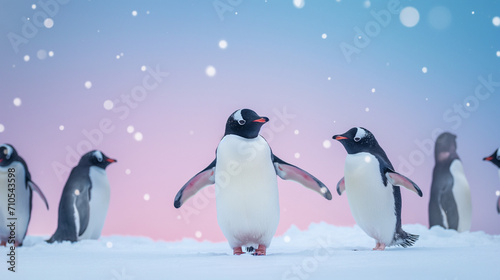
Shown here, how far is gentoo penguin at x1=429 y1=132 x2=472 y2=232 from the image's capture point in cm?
549

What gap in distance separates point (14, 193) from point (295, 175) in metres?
2.83


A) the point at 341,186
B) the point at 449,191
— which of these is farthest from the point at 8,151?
the point at 449,191

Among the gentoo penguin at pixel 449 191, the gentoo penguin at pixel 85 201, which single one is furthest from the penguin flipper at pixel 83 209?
the gentoo penguin at pixel 449 191

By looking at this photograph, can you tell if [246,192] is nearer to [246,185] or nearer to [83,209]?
[246,185]

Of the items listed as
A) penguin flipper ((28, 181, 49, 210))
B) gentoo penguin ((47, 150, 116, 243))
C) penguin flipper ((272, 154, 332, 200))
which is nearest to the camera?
penguin flipper ((272, 154, 332, 200))

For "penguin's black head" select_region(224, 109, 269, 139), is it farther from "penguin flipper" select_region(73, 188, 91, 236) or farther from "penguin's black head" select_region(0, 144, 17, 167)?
"penguin flipper" select_region(73, 188, 91, 236)

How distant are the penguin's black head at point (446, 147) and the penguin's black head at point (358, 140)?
2879 millimetres

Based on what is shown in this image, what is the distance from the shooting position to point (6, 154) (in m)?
4.24

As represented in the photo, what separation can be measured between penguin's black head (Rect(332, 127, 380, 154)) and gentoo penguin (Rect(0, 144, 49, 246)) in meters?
3.04

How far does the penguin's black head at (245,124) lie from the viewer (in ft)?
8.92

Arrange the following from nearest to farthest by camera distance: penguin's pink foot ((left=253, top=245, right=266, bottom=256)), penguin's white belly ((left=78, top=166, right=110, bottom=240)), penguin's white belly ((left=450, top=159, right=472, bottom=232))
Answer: penguin's pink foot ((left=253, top=245, right=266, bottom=256)), penguin's white belly ((left=78, top=166, right=110, bottom=240)), penguin's white belly ((left=450, top=159, right=472, bottom=232))

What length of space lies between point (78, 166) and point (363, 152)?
11.0ft

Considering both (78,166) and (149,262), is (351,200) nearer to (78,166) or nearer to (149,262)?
(149,262)

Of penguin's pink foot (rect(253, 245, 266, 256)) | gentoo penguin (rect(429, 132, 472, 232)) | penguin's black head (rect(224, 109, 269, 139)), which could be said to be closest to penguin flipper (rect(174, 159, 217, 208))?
penguin's black head (rect(224, 109, 269, 139))
